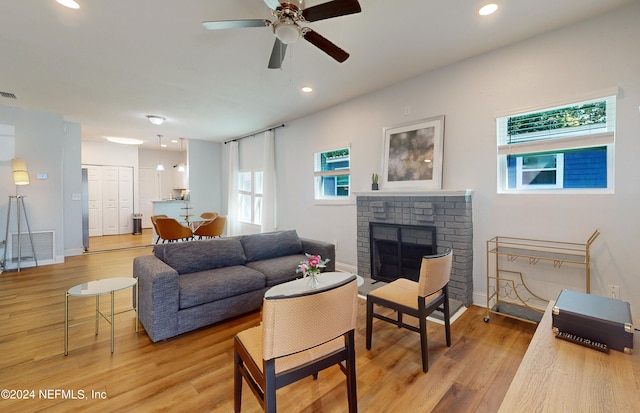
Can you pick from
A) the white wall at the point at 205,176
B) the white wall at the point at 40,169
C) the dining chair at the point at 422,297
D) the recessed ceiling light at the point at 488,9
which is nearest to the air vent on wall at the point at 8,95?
the white wall at the point at 40,169

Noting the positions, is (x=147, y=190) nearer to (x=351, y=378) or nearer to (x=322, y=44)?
(x=322, y=44)

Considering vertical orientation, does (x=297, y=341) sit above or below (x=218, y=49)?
below

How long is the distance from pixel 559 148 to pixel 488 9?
1.47 m

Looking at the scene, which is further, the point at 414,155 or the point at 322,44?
the point at 414,155

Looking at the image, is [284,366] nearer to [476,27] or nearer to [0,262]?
[476,27]

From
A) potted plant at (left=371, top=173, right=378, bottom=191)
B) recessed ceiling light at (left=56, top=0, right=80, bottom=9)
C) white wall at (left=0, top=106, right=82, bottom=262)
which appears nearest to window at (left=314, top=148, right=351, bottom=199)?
potted plant at (left=371, top=173, right=378, bottom=191)

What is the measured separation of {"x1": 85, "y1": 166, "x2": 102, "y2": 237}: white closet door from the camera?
26.6ft

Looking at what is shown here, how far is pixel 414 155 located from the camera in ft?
11.7

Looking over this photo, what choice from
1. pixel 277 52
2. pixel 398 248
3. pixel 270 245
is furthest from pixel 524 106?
pixel 270 245

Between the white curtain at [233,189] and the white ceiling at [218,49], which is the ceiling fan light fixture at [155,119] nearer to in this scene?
the white ceiling at [218,49]

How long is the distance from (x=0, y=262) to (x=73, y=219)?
140 cm

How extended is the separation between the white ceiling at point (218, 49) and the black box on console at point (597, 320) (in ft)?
7.49

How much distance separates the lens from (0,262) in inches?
181

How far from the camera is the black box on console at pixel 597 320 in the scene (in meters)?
1.12
